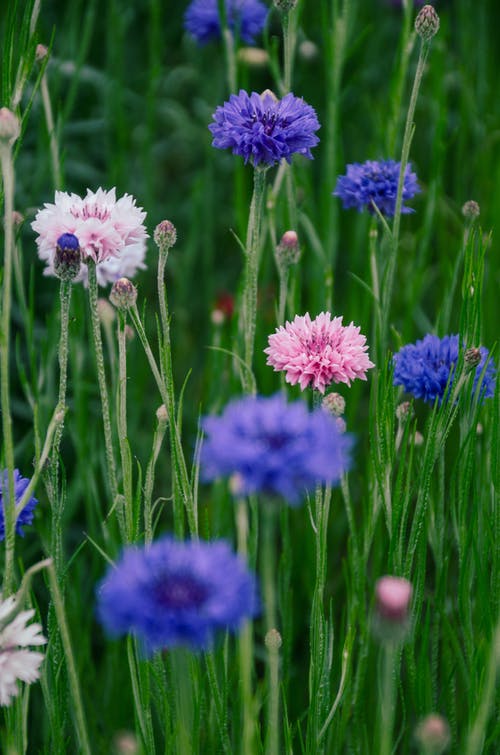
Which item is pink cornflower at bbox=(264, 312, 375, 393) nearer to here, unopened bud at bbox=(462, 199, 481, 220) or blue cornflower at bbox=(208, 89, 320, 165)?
blue cornflower at bbox=(208, 89, 320, 165)

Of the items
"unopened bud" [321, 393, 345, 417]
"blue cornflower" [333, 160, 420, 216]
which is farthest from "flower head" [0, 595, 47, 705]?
"blue cornflower" [333, 160, 420, 216]

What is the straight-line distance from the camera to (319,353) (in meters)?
0.85

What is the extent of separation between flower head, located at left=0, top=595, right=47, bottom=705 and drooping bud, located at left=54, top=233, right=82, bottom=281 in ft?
0.97

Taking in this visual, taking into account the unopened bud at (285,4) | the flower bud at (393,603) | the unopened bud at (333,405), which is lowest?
the flower bud at (393,603)

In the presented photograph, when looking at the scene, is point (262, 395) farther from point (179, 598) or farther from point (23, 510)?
point (179, 598)

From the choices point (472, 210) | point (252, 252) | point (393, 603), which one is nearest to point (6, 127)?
point (252, 252)

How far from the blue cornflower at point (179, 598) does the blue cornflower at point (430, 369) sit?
48 centimetres

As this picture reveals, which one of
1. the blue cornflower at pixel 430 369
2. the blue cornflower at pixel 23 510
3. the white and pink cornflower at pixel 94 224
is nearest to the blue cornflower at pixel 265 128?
the white and pink cornflower at pixel 94 224

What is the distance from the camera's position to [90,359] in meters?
1.63

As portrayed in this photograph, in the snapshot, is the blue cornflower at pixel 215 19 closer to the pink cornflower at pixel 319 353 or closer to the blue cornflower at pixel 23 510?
the pink cornflower at pixel 319 353

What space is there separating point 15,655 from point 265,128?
1.86 ft

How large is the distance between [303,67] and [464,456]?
1274 millimetres

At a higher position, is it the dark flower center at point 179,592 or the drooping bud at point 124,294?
the drooping bud at point 124,294

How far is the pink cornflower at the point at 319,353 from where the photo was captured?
2.76 feet
